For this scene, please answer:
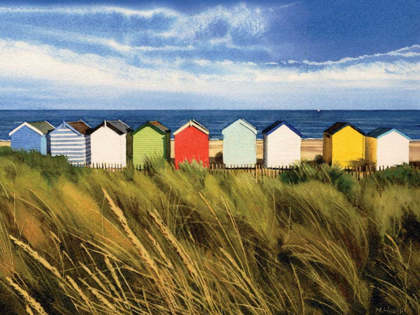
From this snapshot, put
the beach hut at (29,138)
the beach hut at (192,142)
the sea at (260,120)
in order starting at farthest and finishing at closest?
the sea at (260,120) < the beach hut at (29,138) < the beach hut at (192,142)

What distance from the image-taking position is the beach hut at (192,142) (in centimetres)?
1220

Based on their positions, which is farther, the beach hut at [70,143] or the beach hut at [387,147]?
the beach hut at [70,143]

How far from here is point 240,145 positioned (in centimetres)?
1231

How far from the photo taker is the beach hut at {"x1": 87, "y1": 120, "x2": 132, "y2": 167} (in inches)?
503

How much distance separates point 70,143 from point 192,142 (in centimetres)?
347

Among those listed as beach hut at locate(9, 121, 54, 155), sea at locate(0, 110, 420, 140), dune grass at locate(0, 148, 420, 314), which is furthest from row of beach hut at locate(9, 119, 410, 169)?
sea at locate(0, 110, 420, 140)

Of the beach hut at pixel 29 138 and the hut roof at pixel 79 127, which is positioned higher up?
the hut roof at pixel 79 127

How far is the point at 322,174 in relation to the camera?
5.00 meters

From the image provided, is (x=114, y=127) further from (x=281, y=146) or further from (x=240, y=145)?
(x=281, y=146)
